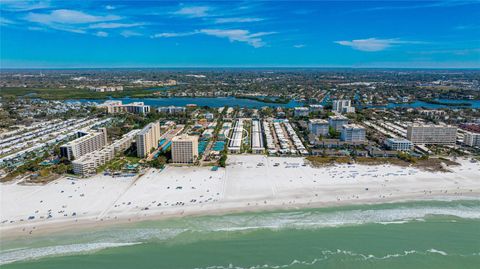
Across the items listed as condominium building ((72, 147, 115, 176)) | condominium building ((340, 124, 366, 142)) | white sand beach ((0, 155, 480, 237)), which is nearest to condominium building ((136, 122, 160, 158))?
condominium building ((72, 147, 115, 176))

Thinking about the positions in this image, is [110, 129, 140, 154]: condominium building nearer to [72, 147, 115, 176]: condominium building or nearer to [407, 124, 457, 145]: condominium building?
[72, 147, 115, 176]: condominium building

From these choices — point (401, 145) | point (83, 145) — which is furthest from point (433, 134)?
point (83, 145)

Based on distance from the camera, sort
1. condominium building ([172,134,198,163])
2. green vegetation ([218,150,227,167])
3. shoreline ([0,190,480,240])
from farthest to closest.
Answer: condominium building ([172,134,198,163])
green vegetation ([218,150,227,167])
shoreline ([0,190,480,240])

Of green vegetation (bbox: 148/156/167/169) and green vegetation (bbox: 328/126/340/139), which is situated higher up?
green vegetation (bbox: 328/126/340/139)

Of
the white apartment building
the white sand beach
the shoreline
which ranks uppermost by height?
the white apartment building

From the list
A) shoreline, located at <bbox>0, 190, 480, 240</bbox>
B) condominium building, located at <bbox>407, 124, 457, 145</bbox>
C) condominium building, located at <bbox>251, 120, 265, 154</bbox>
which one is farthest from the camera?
condominium building, located at <bbox>407, 124, 457, 145</bbox>

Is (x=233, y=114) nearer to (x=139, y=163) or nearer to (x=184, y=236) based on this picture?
(x=139, y=163)

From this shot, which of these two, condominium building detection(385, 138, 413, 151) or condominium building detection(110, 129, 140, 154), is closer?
condominium building detection(110, 129, 140, 154)
